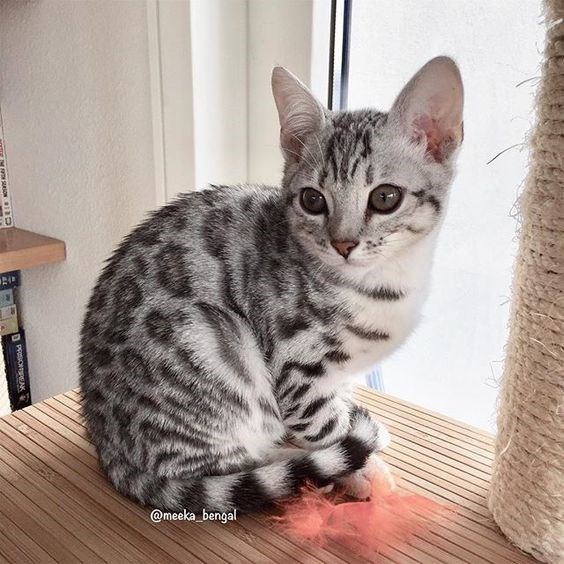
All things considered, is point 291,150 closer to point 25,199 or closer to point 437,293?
point 437,293

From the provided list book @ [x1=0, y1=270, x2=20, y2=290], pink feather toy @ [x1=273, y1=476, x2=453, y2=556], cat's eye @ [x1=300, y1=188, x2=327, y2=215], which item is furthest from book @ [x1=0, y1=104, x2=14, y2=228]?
pink feather toy @ [x1=273, y1=476, x2=453, y2=556]

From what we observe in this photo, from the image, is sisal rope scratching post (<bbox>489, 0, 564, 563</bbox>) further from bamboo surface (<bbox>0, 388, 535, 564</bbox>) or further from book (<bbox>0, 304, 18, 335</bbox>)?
book (<bbox>0, 304, 18, 335</bbox>)

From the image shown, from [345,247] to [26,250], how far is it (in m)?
0.90

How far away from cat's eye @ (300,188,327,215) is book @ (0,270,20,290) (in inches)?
42.3

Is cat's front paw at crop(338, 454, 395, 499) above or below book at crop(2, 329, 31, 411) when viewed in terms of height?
above

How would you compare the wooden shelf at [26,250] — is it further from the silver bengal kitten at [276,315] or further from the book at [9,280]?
the silver bengal kitten at [276,315]

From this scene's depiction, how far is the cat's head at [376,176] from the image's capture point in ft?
2.50

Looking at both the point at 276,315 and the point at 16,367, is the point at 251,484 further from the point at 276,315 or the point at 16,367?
the point at 16,367

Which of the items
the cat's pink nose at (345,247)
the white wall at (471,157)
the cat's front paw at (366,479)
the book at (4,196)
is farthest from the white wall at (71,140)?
the cat's front paw at (366,479)

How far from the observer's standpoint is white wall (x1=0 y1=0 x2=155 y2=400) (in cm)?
121

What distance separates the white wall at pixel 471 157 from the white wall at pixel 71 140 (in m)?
0.43

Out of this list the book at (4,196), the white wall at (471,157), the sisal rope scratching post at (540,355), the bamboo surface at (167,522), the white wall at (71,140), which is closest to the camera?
the sisal rope scratching post at (540,355)

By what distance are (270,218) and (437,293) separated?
16.8 inches

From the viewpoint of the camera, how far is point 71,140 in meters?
1.36
